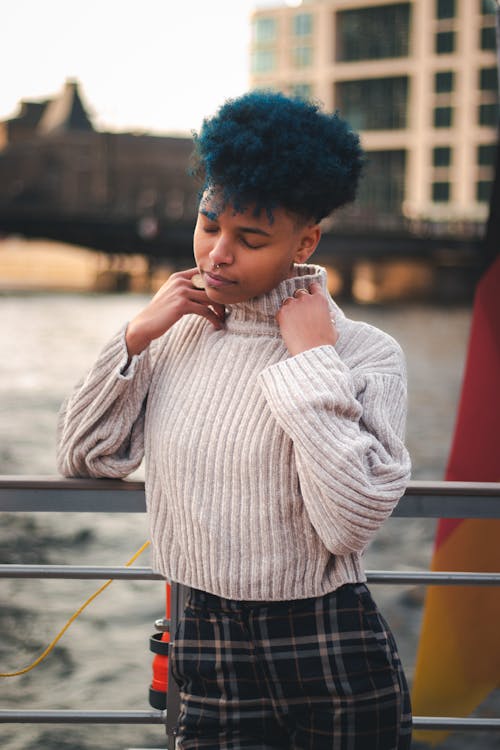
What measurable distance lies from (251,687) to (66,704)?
9.97 meters

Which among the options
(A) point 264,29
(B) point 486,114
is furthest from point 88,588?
(A) point 264,29

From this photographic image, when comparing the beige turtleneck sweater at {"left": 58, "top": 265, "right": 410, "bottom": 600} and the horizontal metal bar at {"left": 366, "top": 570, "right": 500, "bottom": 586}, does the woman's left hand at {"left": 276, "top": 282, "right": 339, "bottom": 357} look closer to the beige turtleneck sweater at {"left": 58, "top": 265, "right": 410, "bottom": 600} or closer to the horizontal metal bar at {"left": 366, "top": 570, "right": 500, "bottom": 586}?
the beige turtleneck sweater at {"left": 58, "top": 265, "right": 410, "bottom": 600}

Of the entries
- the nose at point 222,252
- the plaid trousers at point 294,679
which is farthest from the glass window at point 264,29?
the plaid trousers at point 294,679

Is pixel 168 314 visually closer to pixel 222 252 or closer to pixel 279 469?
pixel 222 252

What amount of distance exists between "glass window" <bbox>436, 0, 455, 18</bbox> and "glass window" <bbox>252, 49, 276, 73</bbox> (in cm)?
1103

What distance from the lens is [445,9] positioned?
58.4 m

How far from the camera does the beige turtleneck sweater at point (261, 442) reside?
128 centimetres

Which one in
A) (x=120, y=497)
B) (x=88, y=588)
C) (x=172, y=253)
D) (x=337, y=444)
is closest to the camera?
(x=337, y=444)

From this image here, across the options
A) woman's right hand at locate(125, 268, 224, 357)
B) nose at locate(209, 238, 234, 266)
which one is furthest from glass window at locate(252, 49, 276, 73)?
nose at locate(209, 238, 234, 266)

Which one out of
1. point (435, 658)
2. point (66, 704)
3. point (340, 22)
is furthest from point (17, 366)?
point (340, 22)

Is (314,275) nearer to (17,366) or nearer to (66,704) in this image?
(66,704)

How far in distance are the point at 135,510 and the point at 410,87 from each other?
199 ft

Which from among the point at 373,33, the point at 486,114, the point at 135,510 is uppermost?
the point at 373,33

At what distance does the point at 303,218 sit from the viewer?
1349 millimetres
